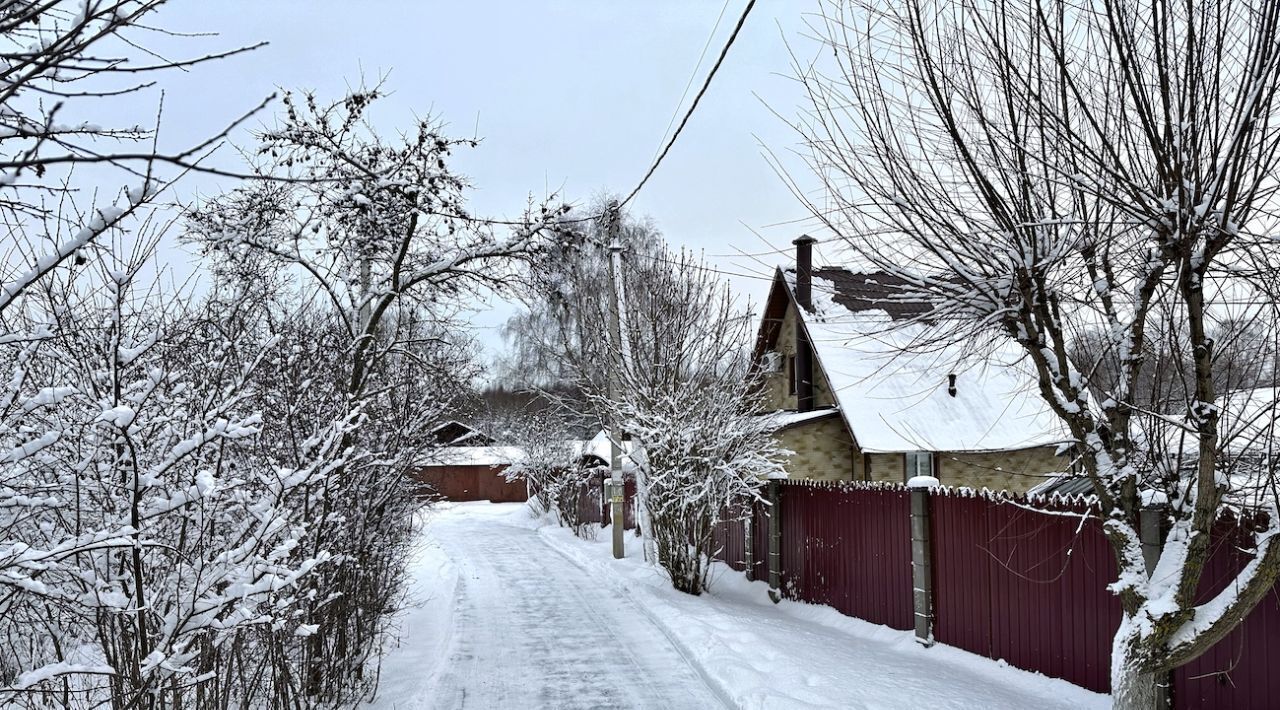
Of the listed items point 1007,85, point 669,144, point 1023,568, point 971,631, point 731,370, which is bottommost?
point 971,631

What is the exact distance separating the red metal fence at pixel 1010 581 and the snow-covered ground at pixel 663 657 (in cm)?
27

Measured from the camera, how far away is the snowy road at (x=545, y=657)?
7.51 meters

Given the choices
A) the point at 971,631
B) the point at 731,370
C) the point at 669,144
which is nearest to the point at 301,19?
the point at 669,144

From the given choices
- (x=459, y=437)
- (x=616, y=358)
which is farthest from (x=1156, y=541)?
(x=459, y=437)

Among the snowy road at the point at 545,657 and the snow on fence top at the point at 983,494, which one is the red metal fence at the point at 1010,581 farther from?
the snowy road at the point at 545,657

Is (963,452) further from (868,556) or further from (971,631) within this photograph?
(971,631)

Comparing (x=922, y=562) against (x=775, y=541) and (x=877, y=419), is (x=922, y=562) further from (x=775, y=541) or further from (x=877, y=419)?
(x=877, y=419)

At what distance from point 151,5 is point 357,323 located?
559 cm

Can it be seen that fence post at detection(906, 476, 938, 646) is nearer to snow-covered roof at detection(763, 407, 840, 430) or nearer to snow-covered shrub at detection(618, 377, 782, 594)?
snow-covered shrub at detection(618, 377, 782, 594)

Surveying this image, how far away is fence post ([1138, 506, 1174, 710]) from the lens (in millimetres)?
5945

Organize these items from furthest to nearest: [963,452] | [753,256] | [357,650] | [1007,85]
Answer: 1. [963,452]
2. [357,650]
3. [753,256]
4. [1007,85]

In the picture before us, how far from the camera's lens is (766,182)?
5855 mm

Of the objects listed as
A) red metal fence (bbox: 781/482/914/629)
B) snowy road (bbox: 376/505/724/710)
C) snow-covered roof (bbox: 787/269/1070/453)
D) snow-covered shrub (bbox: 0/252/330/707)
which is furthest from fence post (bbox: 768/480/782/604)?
snow-covered shrub (bbox: 0/252/330/707)

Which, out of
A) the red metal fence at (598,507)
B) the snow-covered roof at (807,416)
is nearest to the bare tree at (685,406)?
the snow-covered roof at (807,416)
